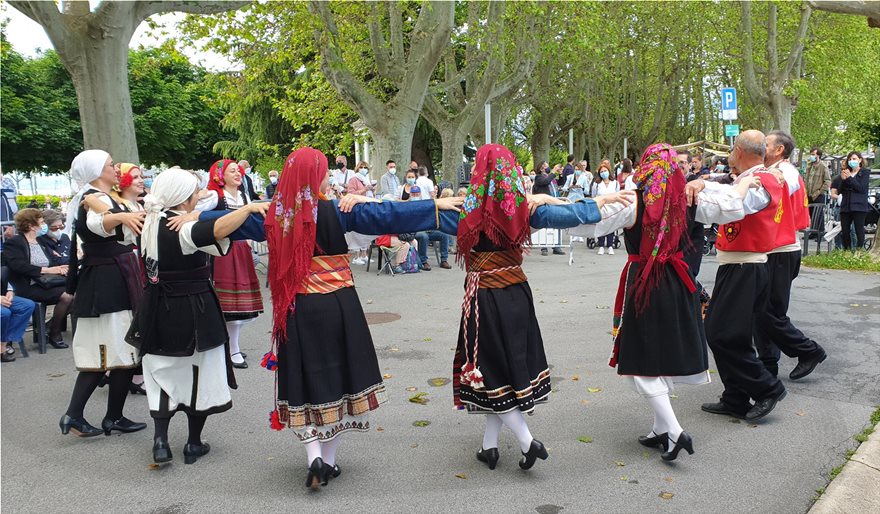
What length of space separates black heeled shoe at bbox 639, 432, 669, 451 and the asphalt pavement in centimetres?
9

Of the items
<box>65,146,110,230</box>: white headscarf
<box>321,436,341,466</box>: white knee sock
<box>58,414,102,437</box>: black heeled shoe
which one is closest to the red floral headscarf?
<box>65,146,110,230</box>: white headscarf

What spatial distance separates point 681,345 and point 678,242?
65cm

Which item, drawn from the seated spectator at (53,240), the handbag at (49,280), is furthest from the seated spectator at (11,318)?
the seated spectator at (53,240)

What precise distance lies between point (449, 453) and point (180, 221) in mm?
2286

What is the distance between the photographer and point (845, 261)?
1274 cm

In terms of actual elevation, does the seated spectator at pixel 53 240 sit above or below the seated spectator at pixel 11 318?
above

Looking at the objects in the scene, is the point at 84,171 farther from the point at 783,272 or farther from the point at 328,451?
the point at 783,272

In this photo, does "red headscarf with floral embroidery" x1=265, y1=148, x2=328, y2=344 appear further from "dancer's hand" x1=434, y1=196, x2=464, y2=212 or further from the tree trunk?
the tree trunk

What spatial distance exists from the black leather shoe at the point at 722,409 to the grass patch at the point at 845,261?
851 cm

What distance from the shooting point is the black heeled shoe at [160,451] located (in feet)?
15.0

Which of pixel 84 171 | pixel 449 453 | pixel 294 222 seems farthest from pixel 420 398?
pixel 84 171

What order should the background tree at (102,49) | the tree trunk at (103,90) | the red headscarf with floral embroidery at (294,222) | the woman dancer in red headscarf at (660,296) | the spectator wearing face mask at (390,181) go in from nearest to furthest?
→ the red headscarf with floral embroidery at (294,222)
the woman dancer in red headscarf at (660,296)
the background tree at (102,49)
the tree trunk at (103,90)
the spectator wearing face mask at (390,181)

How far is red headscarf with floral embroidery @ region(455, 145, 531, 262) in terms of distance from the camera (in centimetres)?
406

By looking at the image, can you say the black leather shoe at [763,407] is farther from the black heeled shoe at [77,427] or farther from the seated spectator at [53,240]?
the seated spectator at [53,240]
